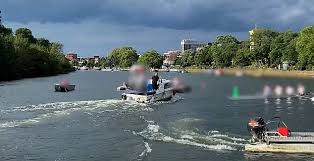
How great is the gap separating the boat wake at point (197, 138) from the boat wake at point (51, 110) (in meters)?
12.1

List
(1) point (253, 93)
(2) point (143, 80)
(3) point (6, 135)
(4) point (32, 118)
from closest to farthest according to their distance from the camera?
(3) point (6, 135) → (4) point (32, 118) → (2) point (143, 80) → (1) point (253, 93)

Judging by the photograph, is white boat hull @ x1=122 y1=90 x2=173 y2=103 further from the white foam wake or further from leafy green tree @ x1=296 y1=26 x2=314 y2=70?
leafy green tree @ x1=296 y1=26 x2=314 y2=70

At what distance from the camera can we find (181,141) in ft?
131

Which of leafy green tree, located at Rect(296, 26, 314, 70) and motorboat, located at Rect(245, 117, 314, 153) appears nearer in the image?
motorboat, located at Rect(245, 117, 314, 153)

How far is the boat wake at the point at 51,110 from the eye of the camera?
50.8 m

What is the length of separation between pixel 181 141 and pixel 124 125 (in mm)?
10528

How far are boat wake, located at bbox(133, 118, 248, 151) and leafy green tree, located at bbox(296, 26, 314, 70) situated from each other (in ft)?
396

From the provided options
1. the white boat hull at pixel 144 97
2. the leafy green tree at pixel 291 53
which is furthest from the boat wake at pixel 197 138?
the leafy green tree at pixel 291 53

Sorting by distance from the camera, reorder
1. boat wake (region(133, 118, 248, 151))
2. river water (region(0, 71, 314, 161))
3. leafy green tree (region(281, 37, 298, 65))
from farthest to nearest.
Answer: leafy green tree (region(281, 37, 298, 65)) → boat wake (region(133, 118, 248, 151)) → river water (region(0, 71, 314, 161))

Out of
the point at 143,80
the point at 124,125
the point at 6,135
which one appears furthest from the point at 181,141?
the point at 143,80

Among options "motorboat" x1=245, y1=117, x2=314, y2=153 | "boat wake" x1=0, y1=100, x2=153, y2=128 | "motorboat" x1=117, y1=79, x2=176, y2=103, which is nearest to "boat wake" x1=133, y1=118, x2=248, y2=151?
"motorboat" x1=245, y1=117, x2=314, y2=153

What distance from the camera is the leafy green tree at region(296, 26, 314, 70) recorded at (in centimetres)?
15788

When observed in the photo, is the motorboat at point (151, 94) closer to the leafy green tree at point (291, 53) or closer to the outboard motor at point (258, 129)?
the outboard motor at point (258, 129)

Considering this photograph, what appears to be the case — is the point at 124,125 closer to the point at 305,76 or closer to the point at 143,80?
the point at 143,80
